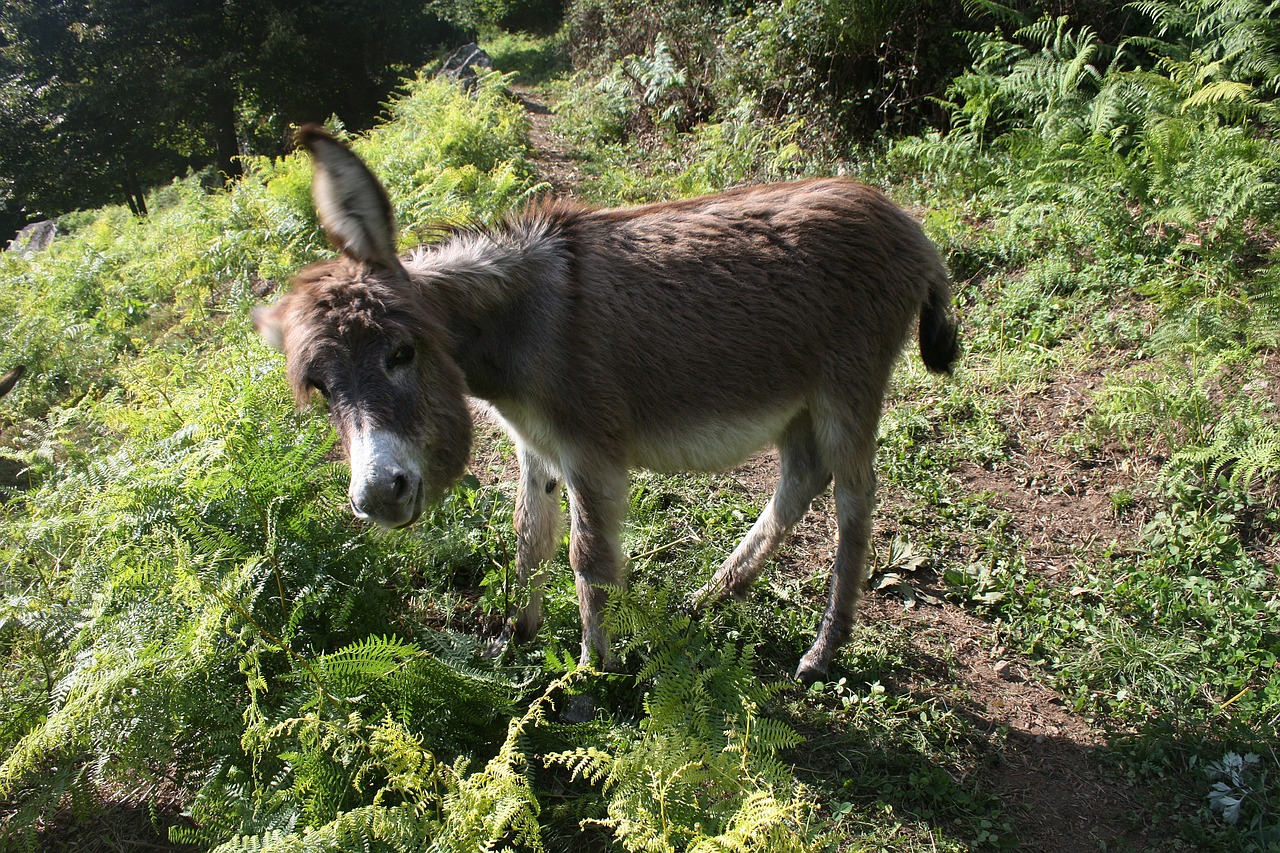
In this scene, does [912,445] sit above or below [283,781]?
below

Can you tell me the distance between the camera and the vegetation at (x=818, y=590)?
2.68 m

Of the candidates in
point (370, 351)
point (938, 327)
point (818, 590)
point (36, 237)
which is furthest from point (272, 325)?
point (36, 237)

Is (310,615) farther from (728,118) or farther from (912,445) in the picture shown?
(728,118)

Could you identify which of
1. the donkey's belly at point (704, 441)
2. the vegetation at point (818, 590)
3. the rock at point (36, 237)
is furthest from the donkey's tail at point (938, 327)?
the rock at point (36, 237)

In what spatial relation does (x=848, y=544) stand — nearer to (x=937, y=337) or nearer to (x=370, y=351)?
(x=937, y=337)

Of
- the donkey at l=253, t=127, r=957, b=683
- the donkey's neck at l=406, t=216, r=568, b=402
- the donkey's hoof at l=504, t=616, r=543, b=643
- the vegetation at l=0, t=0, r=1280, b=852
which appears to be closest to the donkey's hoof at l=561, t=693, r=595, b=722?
the vegetation at l=0, t=0, r=1280, b=852

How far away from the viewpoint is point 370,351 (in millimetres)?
2617

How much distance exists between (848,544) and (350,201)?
268 cm

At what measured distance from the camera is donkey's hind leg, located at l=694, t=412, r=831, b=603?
395 cm

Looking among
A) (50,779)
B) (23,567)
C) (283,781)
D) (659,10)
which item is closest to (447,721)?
(283,781)

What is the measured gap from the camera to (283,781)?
271cm

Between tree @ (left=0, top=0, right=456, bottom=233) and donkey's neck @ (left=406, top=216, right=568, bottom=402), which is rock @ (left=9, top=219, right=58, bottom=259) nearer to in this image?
tree @ (left=0, top=0, right=456, bottom=233)

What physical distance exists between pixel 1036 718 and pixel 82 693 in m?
3.87

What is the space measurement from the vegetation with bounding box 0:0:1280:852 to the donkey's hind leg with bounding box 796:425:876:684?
0.16 metres
